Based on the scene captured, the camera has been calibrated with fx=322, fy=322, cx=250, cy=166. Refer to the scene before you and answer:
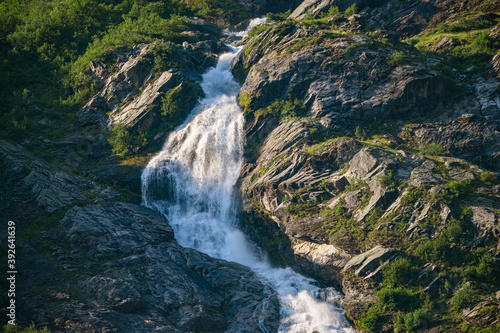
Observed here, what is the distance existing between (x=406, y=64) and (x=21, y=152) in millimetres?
36381

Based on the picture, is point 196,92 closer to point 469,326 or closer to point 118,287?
point 118,287

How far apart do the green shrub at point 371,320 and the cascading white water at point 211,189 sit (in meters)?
2.65

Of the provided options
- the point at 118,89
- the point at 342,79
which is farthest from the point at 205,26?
the point at 342,79

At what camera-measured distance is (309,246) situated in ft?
82.4

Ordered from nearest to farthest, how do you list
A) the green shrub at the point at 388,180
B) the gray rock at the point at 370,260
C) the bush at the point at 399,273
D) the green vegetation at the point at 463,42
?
1. the bush at the point at 399,273
2. the gray rock at the point at 370,260
3. the green shrub at the point at 388,180
4. the green vegetation at the point at 463,42

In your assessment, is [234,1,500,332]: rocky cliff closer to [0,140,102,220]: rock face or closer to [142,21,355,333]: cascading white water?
[142,21,355,333]: cascading white water

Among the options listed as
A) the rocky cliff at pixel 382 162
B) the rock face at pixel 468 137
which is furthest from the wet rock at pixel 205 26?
the rock face at pixel 468 137

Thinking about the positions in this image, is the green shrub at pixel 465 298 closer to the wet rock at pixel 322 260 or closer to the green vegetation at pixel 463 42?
the wet rock at pixel 322 260

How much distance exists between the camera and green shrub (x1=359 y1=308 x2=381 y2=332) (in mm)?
19578

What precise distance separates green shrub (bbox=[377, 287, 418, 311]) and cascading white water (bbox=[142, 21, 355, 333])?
11.8ft

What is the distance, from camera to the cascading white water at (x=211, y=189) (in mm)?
24836

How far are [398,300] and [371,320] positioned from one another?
2.04 meters

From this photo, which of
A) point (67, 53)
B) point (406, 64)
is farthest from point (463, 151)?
point (67, 53)

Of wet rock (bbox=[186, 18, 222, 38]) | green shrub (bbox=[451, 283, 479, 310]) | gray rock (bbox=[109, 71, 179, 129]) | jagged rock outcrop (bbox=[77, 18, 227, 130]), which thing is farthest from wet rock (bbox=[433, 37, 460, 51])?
wet rock (bbox=[186, 18, 222, 38])
